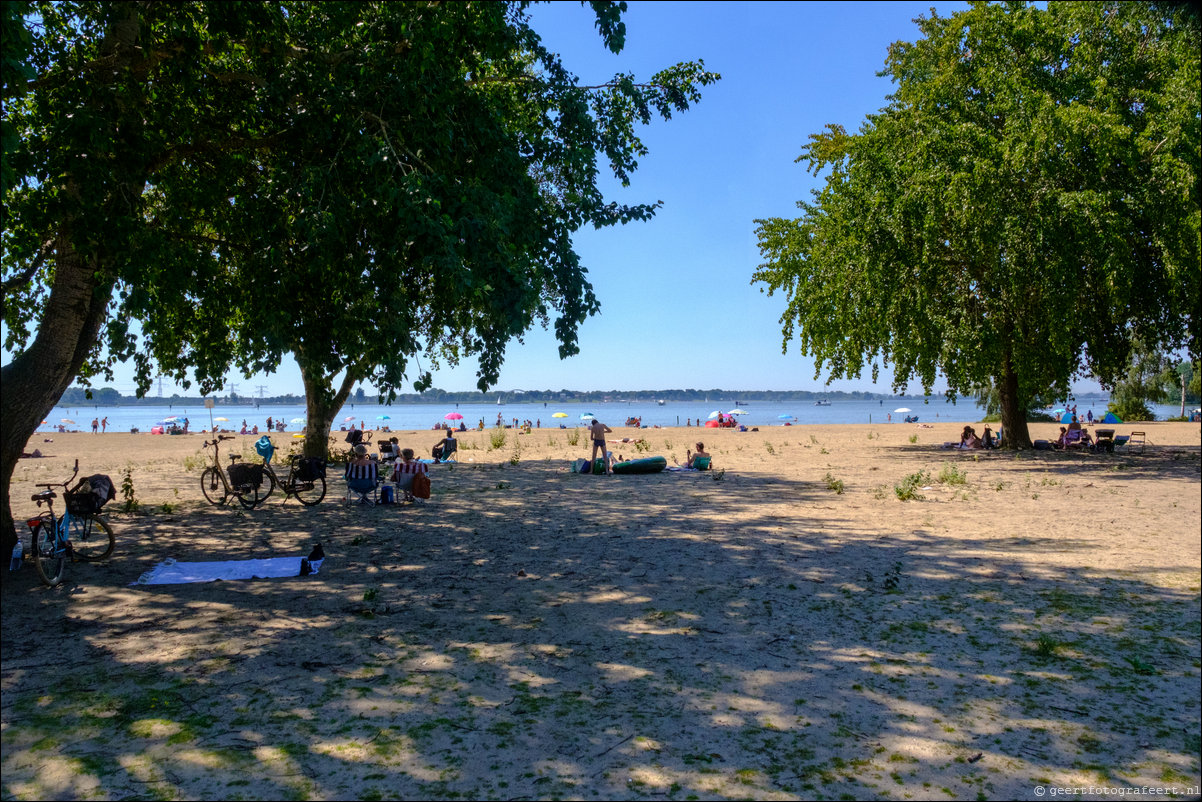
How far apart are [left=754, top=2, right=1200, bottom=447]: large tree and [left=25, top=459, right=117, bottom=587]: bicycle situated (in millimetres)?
18108

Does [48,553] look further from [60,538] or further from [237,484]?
[237,484]

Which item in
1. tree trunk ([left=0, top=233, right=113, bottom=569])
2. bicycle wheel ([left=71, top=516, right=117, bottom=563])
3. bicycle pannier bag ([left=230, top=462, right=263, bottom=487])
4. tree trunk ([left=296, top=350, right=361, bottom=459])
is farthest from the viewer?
tree trunk ([left=296, top=350, right=361, bottom=459])

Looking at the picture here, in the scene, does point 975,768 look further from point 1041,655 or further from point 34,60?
point 34,60

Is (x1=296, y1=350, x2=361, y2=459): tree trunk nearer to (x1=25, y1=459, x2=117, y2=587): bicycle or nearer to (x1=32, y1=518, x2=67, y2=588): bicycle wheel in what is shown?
(x1=25, y1=459, x2=117, y2=587): bicycle

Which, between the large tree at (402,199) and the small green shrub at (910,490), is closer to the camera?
the large tree at (402,199)

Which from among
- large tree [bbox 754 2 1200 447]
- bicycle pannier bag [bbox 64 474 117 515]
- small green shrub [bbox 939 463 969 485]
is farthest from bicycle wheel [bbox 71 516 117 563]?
large tree [bbox 754 2 1200 447]

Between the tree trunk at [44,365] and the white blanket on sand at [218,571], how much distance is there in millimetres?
2132

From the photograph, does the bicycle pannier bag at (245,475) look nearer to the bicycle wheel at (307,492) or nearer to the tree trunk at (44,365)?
the bicycle wheel at (307,492)

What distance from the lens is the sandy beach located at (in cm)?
385

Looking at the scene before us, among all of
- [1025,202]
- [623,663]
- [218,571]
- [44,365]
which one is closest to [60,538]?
[218,571]

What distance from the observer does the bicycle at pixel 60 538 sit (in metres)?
7.60

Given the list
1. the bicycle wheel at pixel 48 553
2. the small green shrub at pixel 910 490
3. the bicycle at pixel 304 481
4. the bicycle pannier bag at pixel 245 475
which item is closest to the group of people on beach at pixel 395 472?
the bicycle at pixel 304 481

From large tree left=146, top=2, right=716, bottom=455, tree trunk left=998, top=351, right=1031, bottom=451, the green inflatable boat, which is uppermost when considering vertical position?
large tree left=146, top=2, right=716, bottom=455

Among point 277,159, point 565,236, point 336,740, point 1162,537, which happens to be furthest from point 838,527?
point 277,159
